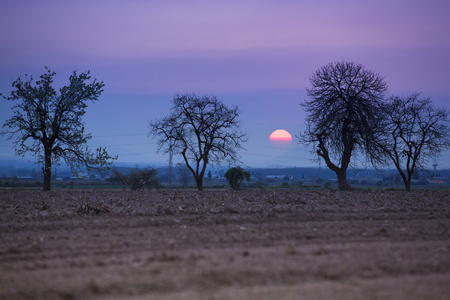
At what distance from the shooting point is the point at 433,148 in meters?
40.3

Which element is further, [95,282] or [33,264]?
[33,264]

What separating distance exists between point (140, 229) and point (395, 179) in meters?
97.5

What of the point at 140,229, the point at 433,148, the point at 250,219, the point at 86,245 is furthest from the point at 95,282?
the point at 433,148

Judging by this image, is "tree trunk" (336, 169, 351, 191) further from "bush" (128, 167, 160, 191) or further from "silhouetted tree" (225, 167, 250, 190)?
"bush" (128, 167, 160, 191)

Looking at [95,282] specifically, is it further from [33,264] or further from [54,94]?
[54,94]

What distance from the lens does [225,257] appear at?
8.41 meters

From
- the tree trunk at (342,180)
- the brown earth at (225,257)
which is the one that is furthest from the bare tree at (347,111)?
the brown earth at (225,257)

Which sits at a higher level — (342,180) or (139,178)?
(139,178)

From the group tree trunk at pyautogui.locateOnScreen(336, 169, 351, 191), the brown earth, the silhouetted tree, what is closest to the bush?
the silhouetted tree

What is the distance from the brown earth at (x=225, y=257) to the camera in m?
6.64

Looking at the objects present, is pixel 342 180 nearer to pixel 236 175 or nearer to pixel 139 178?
pixel 236 175

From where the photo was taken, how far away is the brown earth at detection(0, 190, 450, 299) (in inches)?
261

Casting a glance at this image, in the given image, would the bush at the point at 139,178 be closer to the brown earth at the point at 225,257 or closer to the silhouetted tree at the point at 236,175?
the silhouetted tree at the point at 236,175

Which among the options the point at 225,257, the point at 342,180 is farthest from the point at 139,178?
the point at 225,257
